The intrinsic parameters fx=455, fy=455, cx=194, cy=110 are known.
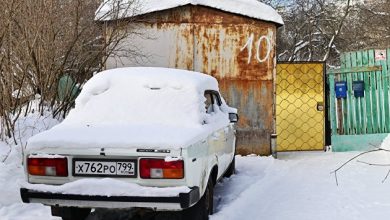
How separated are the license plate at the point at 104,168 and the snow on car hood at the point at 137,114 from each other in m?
0.15

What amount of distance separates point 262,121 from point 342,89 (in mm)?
1810

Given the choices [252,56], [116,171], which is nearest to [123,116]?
[116,171]

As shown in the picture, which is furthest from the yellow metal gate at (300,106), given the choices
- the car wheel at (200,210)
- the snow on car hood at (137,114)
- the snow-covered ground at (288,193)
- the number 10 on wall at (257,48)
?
the car wheel at (200,210)

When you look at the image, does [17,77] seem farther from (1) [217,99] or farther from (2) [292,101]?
(2) [292,101]

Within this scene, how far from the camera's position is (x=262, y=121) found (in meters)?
9.05

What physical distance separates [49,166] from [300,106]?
7.31m

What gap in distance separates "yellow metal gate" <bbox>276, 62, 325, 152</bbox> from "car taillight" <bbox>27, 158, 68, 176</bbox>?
7023 millimetres

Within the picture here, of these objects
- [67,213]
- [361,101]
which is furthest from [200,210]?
[361,101]

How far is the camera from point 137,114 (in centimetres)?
483

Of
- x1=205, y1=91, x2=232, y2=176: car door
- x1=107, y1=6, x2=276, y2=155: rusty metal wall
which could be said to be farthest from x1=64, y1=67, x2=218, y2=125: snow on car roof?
x1=107, y1=6, x2=276, y2=155: rusty metal wall

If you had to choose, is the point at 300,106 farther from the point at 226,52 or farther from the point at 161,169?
the point at 161,169

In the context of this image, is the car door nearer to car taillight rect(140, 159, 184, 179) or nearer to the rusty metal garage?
car taillight rect(140, 159, 184, 179)

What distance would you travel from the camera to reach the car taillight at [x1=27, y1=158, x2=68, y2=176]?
4086mm

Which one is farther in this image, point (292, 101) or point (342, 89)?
point (292, 101)
